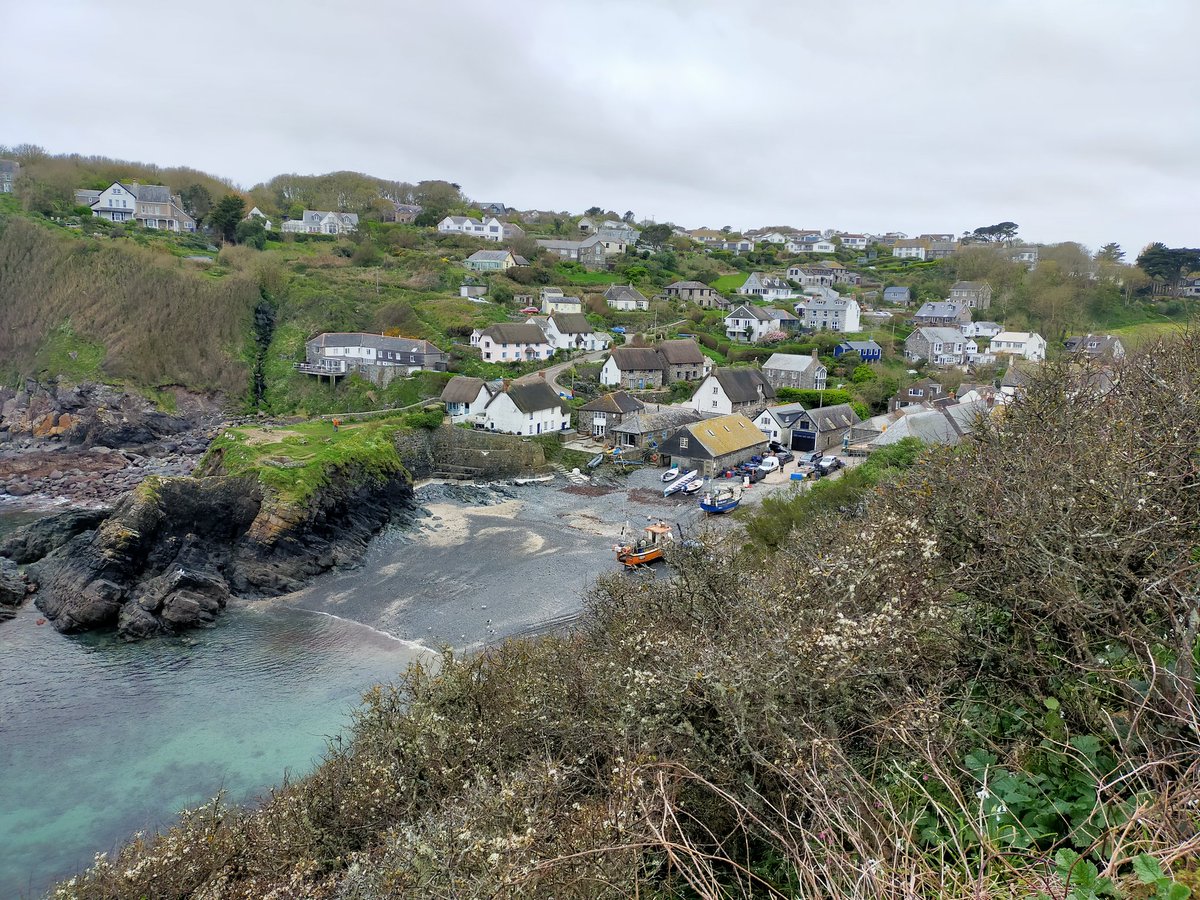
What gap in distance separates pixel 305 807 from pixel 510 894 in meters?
6.32

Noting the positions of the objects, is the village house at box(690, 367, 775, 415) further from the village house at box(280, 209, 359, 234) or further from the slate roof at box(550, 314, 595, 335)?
the village house at box(280, 209, 359, 234)

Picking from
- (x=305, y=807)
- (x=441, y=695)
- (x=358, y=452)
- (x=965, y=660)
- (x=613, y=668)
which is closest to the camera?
(x=965, y=660)

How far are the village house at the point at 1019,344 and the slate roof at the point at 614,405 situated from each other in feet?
121

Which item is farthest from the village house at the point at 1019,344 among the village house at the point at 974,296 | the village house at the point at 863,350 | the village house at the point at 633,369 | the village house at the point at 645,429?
the village house at the point at 645,429

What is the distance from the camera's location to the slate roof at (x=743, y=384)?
49622mm

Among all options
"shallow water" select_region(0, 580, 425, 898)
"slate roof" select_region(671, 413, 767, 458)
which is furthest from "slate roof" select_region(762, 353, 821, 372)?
"shallow water" select_region(0, 580, 425, 898)

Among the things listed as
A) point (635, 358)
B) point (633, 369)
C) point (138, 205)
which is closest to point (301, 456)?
point (633, 369)

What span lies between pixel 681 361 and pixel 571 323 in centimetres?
1112

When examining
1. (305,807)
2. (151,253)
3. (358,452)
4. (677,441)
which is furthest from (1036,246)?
(305,807)

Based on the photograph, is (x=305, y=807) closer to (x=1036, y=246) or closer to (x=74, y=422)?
(x=74, y=422)

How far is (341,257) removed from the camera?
77438 mm

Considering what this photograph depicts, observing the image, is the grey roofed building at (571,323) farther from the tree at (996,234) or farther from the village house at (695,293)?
the tree at (996,234)

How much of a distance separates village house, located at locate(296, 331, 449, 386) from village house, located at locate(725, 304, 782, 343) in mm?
29967

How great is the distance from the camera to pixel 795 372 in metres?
55.1
